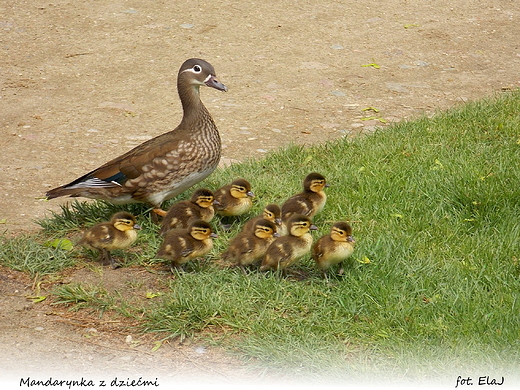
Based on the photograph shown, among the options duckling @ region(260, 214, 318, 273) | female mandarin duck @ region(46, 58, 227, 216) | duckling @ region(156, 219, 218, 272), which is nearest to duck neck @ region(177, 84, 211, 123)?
female mandarin duck @ region(46, 58, 227, 216)

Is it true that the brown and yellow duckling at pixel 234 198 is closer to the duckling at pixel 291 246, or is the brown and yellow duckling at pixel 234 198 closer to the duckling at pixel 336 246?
the duckling at pixel 291 246

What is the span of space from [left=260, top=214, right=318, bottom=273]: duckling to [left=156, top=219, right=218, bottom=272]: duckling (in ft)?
1.44

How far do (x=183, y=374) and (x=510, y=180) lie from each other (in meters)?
3.43

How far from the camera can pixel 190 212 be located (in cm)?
623

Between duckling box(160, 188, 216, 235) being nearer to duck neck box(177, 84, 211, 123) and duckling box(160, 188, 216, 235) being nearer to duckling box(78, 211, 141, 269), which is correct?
duckling box(78, 211, 141, 269)

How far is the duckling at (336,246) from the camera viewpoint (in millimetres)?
5539

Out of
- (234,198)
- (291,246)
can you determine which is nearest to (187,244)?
(291,246)

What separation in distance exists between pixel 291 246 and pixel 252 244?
29 centimetres

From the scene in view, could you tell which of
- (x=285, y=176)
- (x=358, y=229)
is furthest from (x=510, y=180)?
(x=285, y=176)

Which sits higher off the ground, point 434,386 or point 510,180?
point 510,180

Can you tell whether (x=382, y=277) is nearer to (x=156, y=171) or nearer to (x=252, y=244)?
(x=252, y=244)

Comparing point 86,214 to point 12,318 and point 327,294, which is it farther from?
point 327,294

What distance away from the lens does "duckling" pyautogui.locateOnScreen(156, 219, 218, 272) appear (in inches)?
224

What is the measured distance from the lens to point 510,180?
6.84 metres
